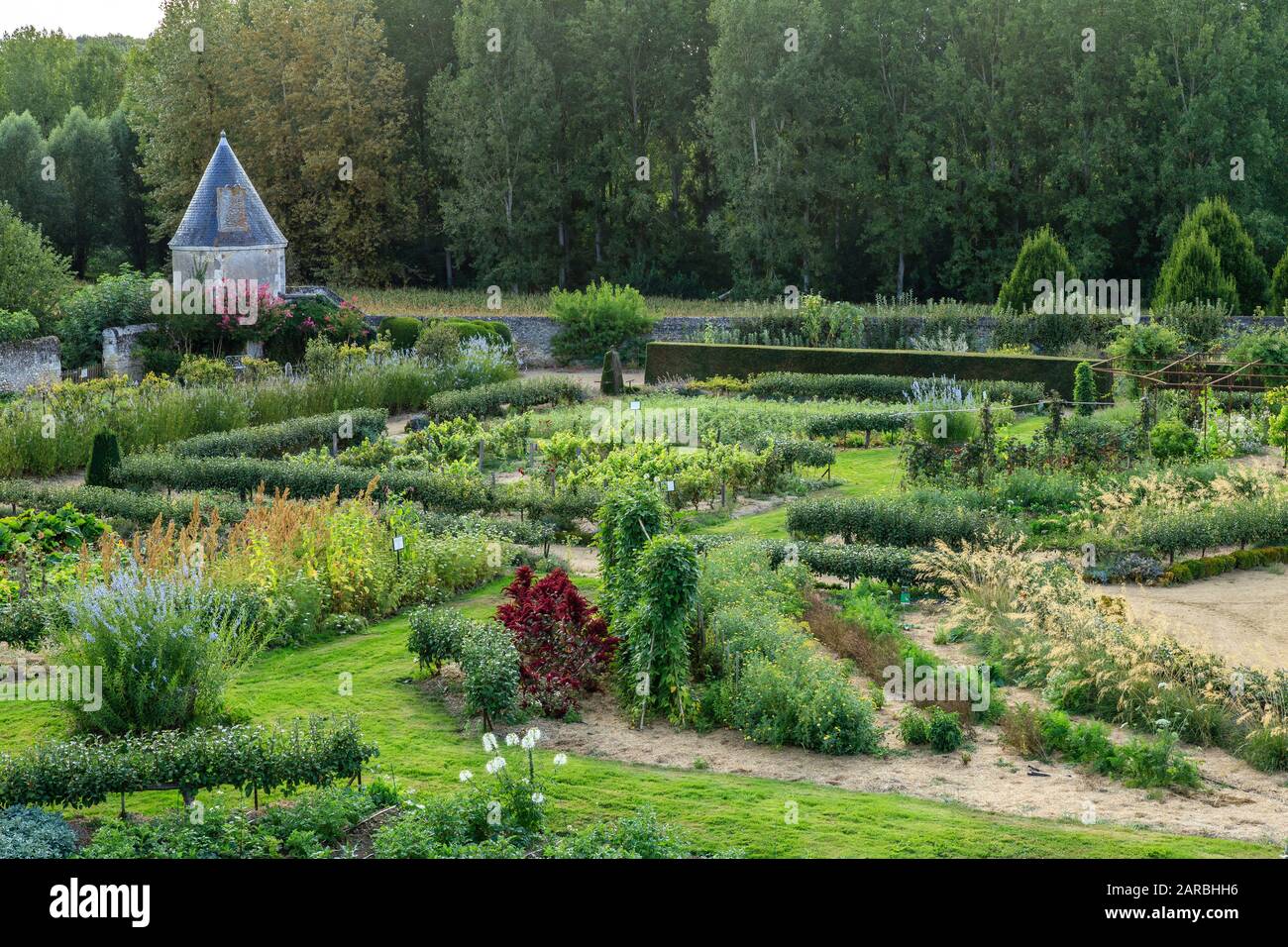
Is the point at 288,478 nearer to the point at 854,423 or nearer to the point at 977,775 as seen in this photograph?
the point at 854,423

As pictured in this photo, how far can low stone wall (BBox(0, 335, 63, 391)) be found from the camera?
22.1 m

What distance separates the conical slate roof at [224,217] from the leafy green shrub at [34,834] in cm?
2108

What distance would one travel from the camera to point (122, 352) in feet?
80.3

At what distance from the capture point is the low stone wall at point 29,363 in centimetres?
2212

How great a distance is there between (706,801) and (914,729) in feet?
5.23

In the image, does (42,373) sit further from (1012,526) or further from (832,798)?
(832,798)

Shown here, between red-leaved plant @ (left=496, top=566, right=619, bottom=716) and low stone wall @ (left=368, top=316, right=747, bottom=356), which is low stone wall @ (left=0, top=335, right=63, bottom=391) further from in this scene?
red-leaved plant @ (left=496, top=566, right=619, bottom=716)

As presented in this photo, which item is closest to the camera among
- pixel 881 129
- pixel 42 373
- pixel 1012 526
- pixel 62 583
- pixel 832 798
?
pixel 832 798

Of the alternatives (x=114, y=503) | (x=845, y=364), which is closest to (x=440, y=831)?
(x=114, y=503)

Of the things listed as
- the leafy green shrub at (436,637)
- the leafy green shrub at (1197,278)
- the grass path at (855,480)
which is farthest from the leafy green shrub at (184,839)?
the leafy green shrub at (1197,278)

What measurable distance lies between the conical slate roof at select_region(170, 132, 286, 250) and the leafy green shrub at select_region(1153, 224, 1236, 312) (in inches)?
597

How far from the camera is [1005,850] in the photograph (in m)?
6.88
